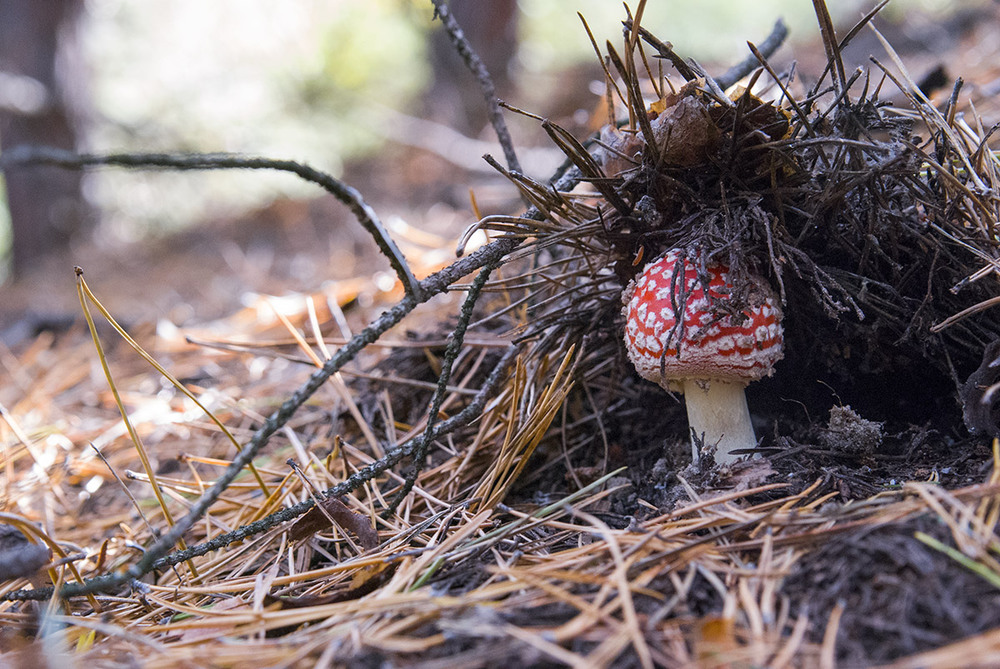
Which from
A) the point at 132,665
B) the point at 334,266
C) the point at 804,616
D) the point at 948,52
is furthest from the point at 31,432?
the point at 948,52

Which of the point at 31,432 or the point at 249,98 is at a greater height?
the point at 249,98

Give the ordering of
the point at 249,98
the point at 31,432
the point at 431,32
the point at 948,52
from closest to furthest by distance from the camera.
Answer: the point at 31,432 < the point at 948,52 < the point at 431,32 < the point at 249,98

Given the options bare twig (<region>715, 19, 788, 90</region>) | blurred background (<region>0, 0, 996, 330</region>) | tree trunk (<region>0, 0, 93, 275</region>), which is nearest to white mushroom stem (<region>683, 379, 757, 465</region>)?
bare twig (<region>715, 19, 788, 90</region>)

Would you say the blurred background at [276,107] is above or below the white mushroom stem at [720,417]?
above

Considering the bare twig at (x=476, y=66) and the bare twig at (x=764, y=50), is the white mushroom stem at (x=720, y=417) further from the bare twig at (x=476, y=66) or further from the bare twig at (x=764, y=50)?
the bare twig at (x=764, y=50)

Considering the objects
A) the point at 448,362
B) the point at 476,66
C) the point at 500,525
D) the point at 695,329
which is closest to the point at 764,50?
the point at 476,66

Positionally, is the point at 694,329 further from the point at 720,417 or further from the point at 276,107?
the point at 276,107

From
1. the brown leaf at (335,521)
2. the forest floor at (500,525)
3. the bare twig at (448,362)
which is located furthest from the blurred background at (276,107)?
the brown leaf at (335,521)

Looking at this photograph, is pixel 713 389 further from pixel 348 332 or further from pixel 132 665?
pixel 348 332
